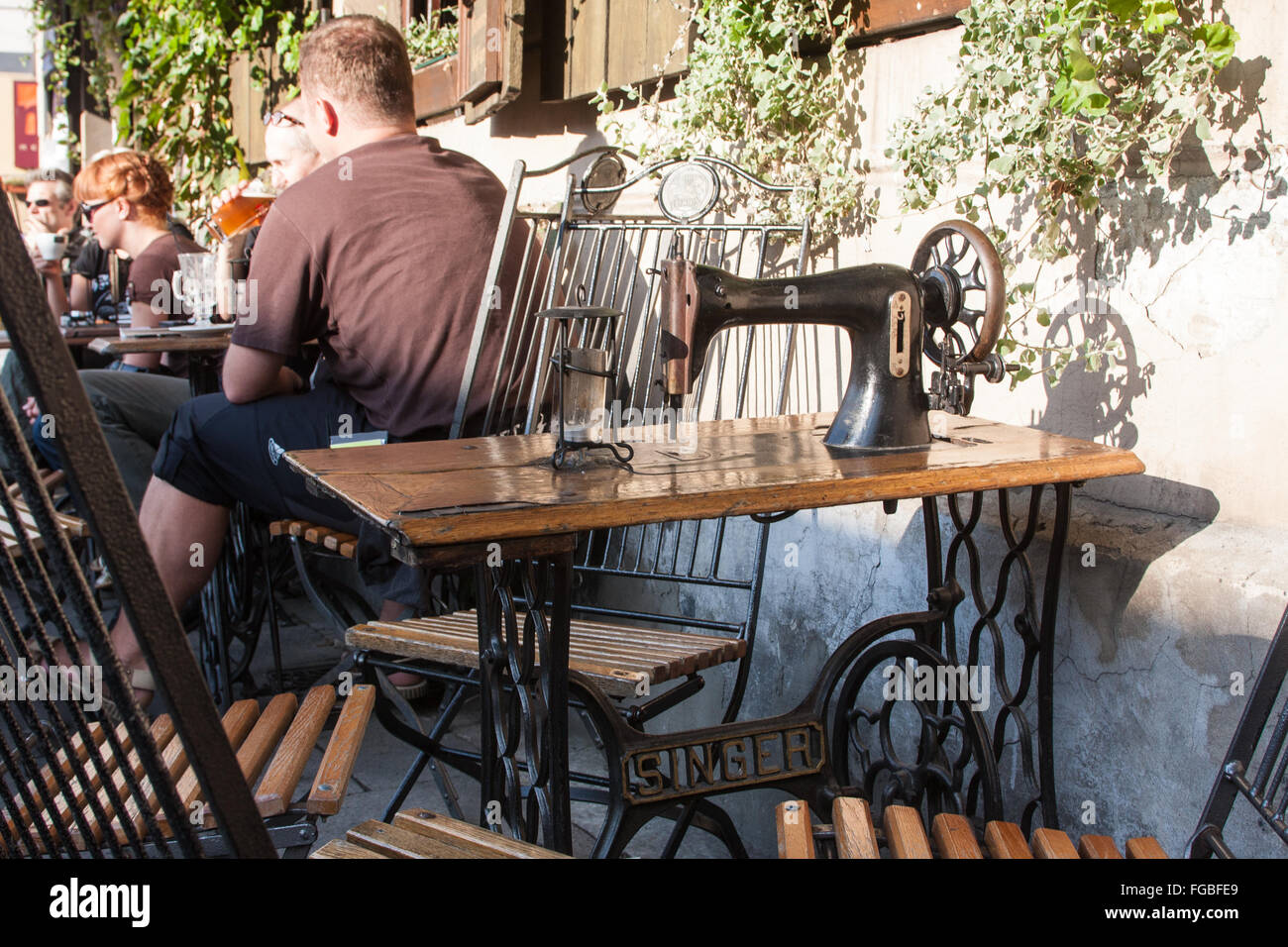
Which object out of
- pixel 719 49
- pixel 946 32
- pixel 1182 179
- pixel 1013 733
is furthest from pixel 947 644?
pixel 719 49

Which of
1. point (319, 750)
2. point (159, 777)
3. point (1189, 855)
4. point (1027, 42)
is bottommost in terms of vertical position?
point (319, 750)

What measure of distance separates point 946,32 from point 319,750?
87.8 inches

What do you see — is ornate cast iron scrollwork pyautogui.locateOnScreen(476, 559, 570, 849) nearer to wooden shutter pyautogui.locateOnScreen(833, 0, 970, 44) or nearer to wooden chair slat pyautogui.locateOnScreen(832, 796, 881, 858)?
wooden chair slat pyautogui.locateOnScreen(832, 796, 881, 858)

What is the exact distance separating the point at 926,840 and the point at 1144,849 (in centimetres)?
28

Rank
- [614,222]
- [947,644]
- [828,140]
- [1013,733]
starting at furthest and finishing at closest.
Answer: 1. [614,222]
2. [828,140]
3. [1013,733]
4. [947,644]

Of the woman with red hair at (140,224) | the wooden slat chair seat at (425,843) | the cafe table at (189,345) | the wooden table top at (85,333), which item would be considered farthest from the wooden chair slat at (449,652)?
the woman with red hair at (140,224)

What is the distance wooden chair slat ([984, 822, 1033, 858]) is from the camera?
1.65 m

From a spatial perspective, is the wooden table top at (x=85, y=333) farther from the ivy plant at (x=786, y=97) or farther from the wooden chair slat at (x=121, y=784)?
the wooden chair slat at (x=121, y=784)

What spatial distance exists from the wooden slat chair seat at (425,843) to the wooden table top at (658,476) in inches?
14.3

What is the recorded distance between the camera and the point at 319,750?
312 cm

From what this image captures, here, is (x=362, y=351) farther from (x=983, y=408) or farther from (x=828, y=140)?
(x=983, y=408)

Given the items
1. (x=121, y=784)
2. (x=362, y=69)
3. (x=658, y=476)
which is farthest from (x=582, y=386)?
(x=362, y=69)

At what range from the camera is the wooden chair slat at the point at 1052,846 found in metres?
1.60

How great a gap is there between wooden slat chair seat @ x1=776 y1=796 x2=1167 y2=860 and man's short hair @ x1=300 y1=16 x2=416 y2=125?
2.05 m
